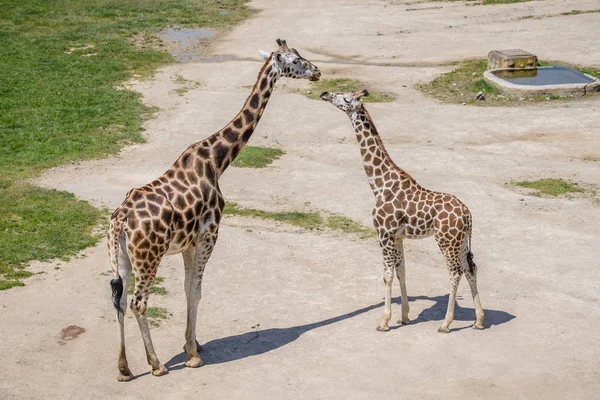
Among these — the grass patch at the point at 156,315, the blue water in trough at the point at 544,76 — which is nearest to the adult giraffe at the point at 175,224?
the grass patch at the point at 156,315

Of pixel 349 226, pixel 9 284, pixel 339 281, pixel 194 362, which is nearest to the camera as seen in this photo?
pixel 194 362

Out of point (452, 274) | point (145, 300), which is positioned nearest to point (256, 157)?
point (452, 274)

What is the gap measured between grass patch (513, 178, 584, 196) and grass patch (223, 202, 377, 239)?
15.6 feet

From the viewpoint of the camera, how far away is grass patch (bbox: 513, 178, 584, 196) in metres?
22.0

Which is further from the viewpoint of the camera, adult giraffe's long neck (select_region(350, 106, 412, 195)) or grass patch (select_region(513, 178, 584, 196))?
grass patch (select_region(513, 178, 584, 196))

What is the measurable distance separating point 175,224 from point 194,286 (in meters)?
1.20

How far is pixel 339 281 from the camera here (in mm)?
17391

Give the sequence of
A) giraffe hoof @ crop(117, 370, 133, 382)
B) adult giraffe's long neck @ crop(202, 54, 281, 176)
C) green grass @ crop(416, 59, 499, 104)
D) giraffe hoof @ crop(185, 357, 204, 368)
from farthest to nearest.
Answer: green grass @ crop(416, 59, 499, 104), adult giraffe's long neck @ crop(202, 54, 281, 176), giraffe hoof @ crop(185, 357, 204, 368), giraffe hoof @ crop(117, 370, 133, 382)

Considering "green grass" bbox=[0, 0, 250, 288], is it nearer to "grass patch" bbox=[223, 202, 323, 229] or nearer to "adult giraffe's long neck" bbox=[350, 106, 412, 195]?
"grass patch" bbox=[223, 202, 323, 229]

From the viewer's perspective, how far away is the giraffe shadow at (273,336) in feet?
47.8

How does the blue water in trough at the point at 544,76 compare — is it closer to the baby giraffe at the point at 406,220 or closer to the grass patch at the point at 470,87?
the grass patch at the point at 470,87

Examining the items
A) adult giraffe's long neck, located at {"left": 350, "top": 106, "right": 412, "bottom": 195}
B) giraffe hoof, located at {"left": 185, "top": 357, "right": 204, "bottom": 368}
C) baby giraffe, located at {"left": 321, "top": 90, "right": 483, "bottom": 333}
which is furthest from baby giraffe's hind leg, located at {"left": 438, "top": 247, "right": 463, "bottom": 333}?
giraffe hoof, located at {"left": 185, "top": 357, "right": 204, "bottom": 368}

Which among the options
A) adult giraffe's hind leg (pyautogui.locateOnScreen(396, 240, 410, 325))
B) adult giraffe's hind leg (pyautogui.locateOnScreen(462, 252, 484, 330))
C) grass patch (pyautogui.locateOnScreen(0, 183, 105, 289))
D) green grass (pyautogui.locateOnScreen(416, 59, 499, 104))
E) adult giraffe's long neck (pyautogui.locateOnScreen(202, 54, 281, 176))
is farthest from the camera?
green grass (pyautogui.locateOnScreen(416, 59, 499, 104))

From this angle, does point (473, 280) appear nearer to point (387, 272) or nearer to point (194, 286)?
point (387, 272)
